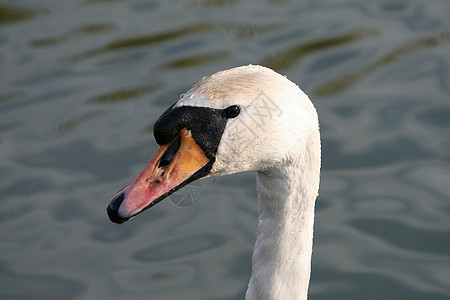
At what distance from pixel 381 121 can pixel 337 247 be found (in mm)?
1740

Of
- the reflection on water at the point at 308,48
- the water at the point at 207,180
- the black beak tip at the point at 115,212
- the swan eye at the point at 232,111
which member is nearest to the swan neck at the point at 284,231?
the swan eye at the point at 232,111

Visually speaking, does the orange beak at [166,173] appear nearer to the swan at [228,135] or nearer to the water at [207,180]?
the swan at [228,135]

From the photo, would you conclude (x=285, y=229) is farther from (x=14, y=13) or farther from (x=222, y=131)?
(x=14, y=13)

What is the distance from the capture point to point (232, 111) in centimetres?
346

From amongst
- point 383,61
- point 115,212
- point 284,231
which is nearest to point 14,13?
point 383,61

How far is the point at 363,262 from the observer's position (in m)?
5.77

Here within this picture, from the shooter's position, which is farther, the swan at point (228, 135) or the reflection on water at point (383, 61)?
the reflection on water at point (383, 61)

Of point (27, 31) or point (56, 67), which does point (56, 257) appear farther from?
point (27, 31)

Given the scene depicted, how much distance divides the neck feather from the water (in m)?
1.51

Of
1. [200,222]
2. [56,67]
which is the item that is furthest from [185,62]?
[200,222]

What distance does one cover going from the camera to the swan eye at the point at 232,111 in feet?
11.3

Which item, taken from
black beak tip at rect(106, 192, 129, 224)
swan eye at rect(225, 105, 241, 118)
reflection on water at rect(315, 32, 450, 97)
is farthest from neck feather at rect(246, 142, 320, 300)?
reflection on water at rect(315, 32, 450, 97)

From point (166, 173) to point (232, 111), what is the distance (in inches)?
16.5

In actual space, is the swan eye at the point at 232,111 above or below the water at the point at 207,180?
above
